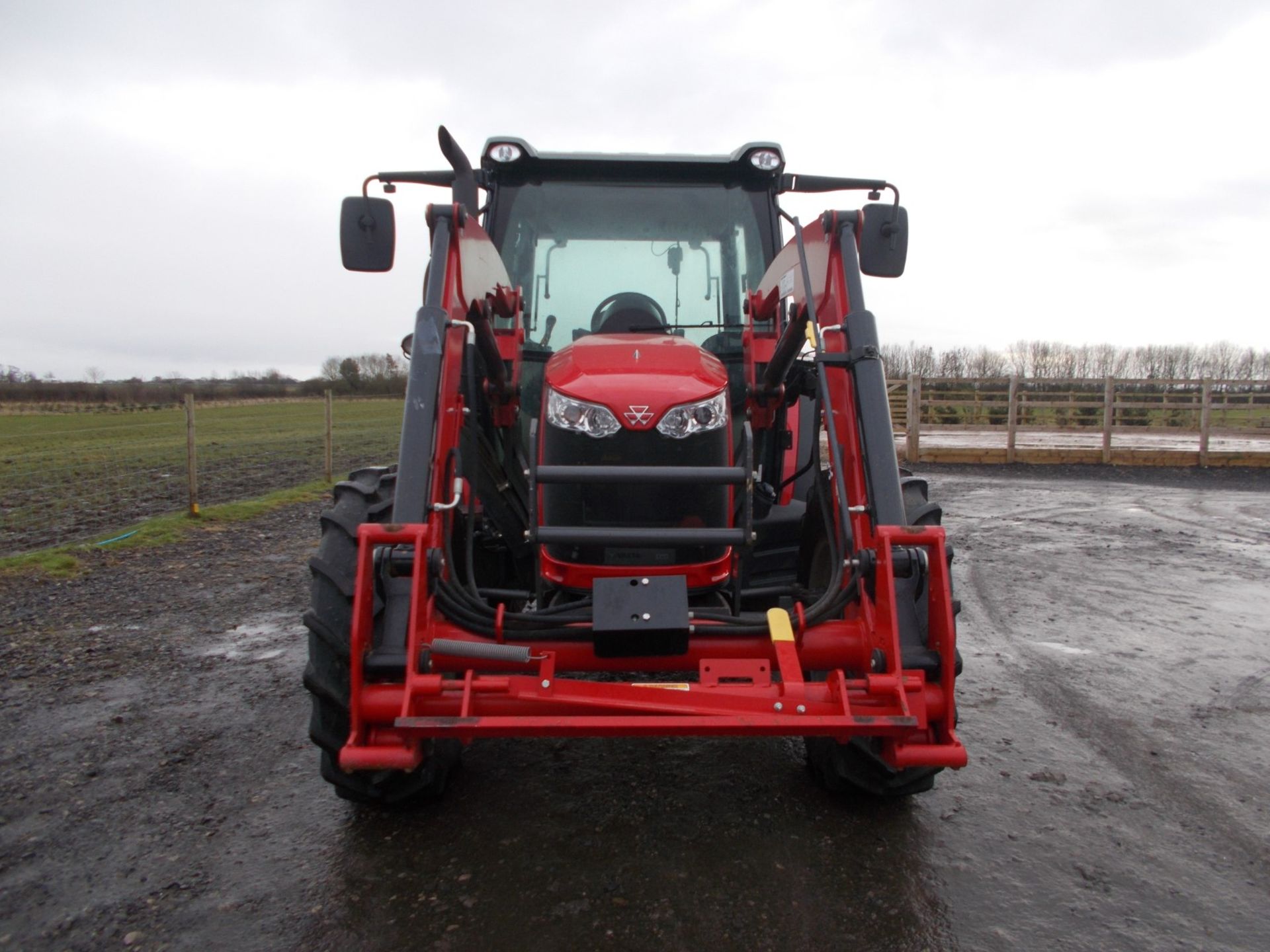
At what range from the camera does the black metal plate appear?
2.62 meters

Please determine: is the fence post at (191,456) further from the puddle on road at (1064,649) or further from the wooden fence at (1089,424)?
the wooden fence at (1089,424)

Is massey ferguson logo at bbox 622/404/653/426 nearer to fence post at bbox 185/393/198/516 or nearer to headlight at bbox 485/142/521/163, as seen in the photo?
headlight at bbox 485/142/521/163

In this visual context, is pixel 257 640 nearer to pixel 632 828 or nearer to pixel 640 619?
pixel 632 828

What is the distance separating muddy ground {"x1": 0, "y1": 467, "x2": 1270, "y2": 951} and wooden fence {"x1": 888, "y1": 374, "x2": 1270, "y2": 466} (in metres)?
13.3

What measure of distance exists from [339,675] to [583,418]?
1.13 meters

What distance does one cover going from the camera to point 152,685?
4.14 m

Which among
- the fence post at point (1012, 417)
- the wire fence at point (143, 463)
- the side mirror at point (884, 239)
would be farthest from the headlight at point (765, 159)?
the fence post at point (1012, 417)

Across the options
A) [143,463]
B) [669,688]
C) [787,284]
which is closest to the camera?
[669,688]

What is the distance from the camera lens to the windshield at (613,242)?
13.1 feet

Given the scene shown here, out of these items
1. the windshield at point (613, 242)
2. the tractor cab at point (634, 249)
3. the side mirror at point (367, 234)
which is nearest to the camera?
the side mirror at point (367, 234)

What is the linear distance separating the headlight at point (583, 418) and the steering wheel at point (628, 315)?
87cm

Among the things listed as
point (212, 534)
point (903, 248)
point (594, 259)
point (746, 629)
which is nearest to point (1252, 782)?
point (746, 629)

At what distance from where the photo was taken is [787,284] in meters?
3.51

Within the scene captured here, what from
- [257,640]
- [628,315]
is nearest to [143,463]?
[257,640]
